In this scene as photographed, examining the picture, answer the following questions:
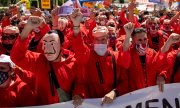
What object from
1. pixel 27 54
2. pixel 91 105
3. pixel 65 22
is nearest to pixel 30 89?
pixel 27 54

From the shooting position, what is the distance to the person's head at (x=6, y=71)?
378 cm

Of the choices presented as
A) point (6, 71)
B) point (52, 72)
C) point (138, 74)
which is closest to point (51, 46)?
point (52, 72)

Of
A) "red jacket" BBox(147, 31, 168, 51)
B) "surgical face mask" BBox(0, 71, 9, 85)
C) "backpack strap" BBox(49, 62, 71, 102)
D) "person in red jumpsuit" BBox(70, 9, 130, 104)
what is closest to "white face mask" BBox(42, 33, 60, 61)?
"backpack strap" BBox(49, 62, 71, 102)

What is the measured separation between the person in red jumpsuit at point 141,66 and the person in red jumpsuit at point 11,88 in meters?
1.26

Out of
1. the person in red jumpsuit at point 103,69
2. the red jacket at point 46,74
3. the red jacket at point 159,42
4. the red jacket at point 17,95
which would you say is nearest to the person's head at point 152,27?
the red jacket at point 159,42

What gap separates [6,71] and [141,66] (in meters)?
1.66

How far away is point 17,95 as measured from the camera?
12.9 ft

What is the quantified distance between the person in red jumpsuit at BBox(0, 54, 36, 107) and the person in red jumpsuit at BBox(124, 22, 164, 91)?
126 centimetres

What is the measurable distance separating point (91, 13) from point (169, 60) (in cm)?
453

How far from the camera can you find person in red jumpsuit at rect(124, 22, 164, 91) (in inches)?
176

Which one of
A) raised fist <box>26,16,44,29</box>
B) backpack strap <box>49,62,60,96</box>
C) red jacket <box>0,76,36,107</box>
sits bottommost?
red jacket <box>0,76,36,107</box>

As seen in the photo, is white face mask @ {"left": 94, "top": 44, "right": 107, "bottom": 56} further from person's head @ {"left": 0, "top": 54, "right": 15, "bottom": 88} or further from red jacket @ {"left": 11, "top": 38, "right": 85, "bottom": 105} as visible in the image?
person's head @ {"left": 0, "top": 54, "right": 15, "bottom": 88}

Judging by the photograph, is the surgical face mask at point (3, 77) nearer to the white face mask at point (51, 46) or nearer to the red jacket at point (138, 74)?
the white face mask at point (51, 46)

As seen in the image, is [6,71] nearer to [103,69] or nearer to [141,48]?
[103,69]
